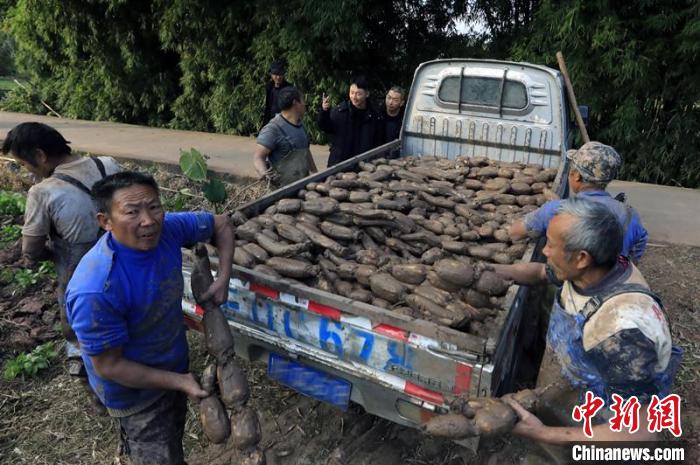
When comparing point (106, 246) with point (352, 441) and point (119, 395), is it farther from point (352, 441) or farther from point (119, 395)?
point (352, 441)

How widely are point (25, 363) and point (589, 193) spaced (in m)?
4.17

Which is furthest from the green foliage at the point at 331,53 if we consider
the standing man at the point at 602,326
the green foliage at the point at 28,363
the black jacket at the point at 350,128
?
the standing man at the point at 602,326

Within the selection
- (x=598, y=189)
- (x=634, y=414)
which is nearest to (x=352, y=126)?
(x=598, y=189)

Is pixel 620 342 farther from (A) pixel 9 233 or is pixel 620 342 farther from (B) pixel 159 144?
(B) pixel 159 144

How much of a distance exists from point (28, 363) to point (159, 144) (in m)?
7.64

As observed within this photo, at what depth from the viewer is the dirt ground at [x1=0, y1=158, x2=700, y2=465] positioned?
2.88 meters

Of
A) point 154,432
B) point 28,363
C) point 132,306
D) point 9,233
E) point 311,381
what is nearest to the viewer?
point 132,306

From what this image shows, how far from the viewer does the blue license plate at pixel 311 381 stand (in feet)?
8.36

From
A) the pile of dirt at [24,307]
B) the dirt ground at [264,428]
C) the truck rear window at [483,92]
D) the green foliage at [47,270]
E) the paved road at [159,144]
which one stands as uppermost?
the truck rear window at [483,92]

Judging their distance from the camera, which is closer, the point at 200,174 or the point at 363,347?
the point at 363,347

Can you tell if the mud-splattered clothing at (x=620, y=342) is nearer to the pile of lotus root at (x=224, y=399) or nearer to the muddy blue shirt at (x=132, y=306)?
the pile of lotus root at (x=224, y=399)

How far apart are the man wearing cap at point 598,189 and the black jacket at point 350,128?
316cm

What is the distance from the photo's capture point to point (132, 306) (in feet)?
6.69

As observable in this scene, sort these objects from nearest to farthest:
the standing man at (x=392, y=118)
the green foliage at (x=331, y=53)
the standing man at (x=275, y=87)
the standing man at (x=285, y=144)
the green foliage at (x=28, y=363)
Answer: the green foliage at (x=28, y=363)
the standing man at (x=285, y=144)
the standing man at (x=392, y=118)
the standing man at (x=275, y=87)
the green foliage at (x=331, y=53)
